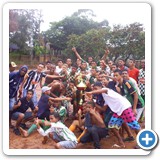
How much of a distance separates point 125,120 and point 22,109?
1055mm

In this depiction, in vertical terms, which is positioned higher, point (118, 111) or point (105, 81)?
point (105, 81)

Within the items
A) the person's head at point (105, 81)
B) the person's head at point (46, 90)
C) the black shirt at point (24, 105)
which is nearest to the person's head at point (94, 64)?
the person's head at point (105, 81)

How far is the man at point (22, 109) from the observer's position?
147 inches

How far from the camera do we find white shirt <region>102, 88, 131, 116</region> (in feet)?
11.9

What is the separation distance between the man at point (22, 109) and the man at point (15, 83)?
0.18 ft

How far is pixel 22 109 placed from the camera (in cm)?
379

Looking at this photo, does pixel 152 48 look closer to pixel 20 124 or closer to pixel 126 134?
pixel 126 134

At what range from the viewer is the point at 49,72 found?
3830mm

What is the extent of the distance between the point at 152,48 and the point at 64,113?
108 cm

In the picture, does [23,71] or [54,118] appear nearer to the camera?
[54,118]

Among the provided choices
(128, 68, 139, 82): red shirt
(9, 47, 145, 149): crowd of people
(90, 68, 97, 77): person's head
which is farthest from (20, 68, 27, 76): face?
(128, 68, 139, 82): red shirt

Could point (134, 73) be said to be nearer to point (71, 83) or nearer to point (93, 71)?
point (93, 71)

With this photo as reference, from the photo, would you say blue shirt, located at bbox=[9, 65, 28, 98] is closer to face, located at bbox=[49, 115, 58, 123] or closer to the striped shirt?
the striped shirt

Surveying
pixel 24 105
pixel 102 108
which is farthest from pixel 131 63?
pixel 24 105
